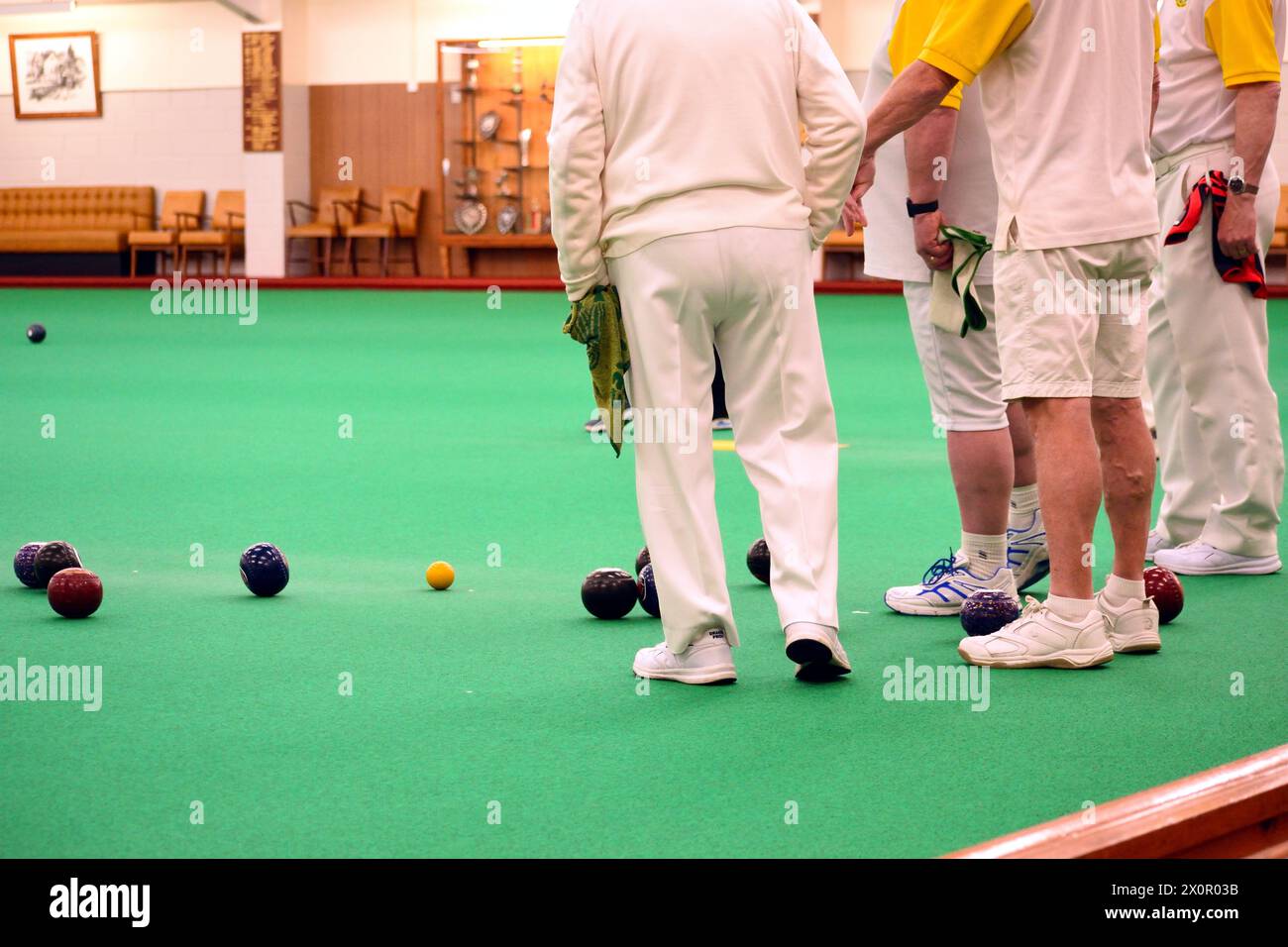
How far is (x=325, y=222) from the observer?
23.5m

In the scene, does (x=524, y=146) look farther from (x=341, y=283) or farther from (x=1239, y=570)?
(x=1239, y=570)

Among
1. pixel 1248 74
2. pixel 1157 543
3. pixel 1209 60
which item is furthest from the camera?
pixel 1157 543

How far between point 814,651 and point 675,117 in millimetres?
1138

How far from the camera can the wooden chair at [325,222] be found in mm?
23125

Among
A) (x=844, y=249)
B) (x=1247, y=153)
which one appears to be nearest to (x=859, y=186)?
(x=1247, y=153)

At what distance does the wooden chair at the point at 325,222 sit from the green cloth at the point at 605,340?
20377mm

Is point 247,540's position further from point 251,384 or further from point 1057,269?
point 251,384

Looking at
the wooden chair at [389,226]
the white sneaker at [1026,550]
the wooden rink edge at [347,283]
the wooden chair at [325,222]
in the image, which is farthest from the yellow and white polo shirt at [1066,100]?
the wooden chair at [325,222]

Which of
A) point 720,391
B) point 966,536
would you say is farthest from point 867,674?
point 720,391

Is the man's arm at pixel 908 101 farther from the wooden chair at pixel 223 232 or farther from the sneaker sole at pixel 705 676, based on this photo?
the wooden chair at pixel 223 232

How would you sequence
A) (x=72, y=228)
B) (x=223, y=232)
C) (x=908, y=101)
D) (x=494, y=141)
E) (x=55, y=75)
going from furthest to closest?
1. (x=55, y=75)
2. (x=72, y=228)
3. (x=223, y=232)
4. (x=494, y=141)
5. (x=908, y=101)

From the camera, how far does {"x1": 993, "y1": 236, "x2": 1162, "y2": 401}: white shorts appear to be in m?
3.33

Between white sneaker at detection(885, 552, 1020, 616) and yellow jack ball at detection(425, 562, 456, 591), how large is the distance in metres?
1.20

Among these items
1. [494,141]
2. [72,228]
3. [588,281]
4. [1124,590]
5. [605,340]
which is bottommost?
[72,228]
